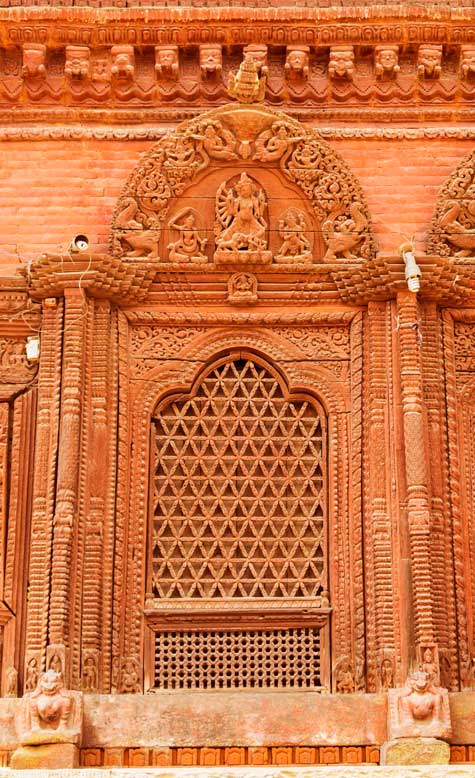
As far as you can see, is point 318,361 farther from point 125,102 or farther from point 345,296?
point 125,102

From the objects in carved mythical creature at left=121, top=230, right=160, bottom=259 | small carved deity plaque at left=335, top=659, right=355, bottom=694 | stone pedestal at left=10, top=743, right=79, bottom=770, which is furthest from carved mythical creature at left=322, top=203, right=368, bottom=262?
stone pedestal at left=10, top=743, right=79, bottom=770

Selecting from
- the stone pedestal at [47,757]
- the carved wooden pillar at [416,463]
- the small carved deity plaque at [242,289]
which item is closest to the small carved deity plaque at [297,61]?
the small carved deity plaque at [242,289]

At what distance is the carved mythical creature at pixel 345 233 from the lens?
34.6 ft

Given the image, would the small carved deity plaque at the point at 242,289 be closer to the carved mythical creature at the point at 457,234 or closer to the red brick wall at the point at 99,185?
the red brick wall at the point at 99,185

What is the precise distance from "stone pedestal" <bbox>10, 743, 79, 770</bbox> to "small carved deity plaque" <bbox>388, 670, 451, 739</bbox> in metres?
1.83

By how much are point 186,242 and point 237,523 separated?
1872mm

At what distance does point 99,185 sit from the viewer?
10.8 meters

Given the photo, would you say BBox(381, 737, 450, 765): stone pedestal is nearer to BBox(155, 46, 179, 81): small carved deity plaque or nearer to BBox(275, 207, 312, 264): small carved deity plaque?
BBox(275, 207, 312, 264): small carved deity plaque

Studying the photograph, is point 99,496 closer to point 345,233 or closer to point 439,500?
point 439,500

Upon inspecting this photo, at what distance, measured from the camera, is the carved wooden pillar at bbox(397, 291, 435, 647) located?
9.61 meters

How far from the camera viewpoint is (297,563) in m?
A: 10.1

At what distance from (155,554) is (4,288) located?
6.52 ft

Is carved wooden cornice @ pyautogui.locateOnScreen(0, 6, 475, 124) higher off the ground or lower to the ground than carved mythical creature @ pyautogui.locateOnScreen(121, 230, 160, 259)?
higher

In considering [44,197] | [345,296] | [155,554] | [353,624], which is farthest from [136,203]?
[353,624]
